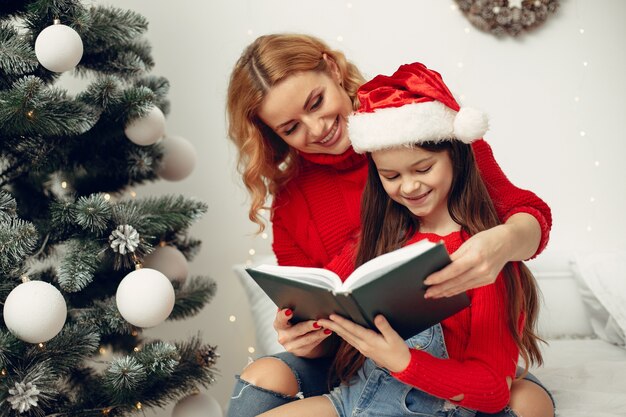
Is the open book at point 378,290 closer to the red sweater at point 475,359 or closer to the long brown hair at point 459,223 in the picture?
the red sweater at point 475,359

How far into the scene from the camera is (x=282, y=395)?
141 centimetres

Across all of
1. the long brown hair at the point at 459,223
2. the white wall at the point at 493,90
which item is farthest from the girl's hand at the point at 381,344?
the white wall at the point at 493,90

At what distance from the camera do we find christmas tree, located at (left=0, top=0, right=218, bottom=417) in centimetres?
140

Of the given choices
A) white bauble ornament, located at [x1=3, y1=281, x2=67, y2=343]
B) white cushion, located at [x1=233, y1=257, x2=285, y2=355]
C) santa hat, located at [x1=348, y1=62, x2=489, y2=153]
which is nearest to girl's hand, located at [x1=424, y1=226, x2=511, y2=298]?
santa hat, located at [x1=348, y1=62, x2=489, y2=153]

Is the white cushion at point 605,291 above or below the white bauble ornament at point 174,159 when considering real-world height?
below

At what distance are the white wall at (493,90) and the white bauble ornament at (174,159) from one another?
16.6 inches

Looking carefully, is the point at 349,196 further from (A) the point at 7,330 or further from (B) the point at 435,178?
(A) the point at 7,330

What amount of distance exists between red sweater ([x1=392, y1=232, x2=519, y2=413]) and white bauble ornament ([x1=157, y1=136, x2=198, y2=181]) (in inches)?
34.1

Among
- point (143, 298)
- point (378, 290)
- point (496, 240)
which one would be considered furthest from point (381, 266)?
point (143, 298)

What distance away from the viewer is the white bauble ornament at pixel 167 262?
1751 millimetres

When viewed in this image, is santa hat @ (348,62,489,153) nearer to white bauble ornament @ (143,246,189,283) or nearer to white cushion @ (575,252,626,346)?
white bauble ornament @ (143,246,189,283)

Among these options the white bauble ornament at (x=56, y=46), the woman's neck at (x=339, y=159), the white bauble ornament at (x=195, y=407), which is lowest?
the white bauble ornament at (x=195, y=407)

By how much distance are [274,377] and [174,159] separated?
734mm

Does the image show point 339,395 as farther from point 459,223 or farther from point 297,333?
point 459,223
